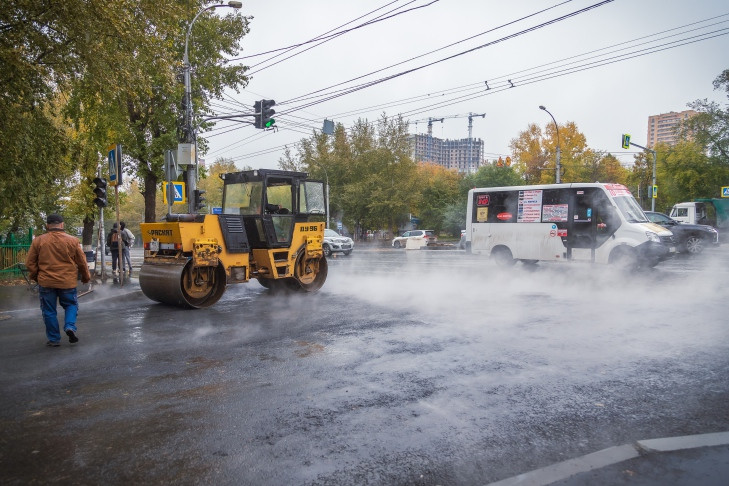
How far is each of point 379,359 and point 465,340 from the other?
56.0 inches

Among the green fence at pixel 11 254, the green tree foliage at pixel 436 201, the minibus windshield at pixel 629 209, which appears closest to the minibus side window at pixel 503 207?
the minibus windshield at pixel 629 209

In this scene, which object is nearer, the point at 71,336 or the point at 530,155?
the point at 71,336

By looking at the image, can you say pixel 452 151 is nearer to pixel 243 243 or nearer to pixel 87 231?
pixel 87 231

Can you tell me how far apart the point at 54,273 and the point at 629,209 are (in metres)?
14.0

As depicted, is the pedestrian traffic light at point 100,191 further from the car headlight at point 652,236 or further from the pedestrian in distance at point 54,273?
the car headlight at point 652,236

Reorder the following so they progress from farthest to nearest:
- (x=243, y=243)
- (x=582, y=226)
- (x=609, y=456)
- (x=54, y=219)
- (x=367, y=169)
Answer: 1. (x=367, y=169)
2. (x=582, y=226)
3. (x=243, y=243)
4. (x=54, y=219)
5. (x=609, y=456)

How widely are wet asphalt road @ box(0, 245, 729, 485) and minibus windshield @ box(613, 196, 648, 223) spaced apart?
17.6ft

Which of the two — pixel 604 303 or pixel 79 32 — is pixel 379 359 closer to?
pixel 604 303

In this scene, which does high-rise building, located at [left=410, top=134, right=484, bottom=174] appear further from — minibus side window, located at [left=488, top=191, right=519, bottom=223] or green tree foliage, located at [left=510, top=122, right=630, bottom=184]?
minibus side window, located at [left=488, top=191, right=519, bottom=223]

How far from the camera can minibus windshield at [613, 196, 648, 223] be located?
1382 cm

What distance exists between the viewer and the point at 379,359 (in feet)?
18.4

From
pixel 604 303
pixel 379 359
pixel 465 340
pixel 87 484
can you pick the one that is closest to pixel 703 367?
pixel 465 340

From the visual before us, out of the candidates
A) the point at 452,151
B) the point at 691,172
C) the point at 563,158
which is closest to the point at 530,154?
the point at 563,158

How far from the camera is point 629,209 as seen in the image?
14.0 m
